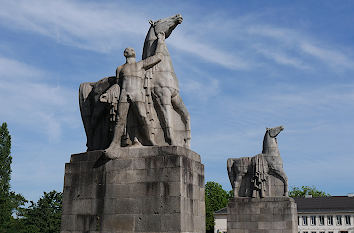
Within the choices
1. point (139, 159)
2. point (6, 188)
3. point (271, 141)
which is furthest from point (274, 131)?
point (6, 188)

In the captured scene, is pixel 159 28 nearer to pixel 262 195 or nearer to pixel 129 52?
pixel 129 52

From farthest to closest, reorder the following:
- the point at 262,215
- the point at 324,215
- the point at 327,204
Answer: the point at 327,204
the point at 324,215
the point at 262,215

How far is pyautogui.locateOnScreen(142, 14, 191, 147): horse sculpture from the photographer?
1305 centimetres

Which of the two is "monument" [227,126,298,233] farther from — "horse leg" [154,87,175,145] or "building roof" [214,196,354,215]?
"building roof" [214,196,354,215]

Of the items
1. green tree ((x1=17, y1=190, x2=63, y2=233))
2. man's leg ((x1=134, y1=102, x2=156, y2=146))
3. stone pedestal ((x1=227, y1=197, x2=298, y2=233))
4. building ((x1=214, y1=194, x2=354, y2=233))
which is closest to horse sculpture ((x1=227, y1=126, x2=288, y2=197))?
stone pedestal ((x1=227, y1=197, x2=298, y2=233))

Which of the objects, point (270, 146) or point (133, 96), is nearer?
point (133, 96)

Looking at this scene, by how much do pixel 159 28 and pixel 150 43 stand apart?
2.06 ft

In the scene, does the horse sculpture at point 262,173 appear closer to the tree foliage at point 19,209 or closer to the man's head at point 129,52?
the man's head at point 129,52

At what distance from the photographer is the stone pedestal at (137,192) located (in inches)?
459

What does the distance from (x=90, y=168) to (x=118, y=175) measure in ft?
3.83

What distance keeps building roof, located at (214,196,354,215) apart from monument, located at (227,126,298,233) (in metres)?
50.4

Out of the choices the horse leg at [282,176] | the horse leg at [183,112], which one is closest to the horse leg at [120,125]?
the horse leg at [183,112]

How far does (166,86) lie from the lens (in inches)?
521

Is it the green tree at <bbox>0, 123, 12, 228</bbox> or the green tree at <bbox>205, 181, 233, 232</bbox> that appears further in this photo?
the green tree at <bbox>205, 181, 233, 232</bbox>
